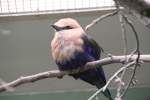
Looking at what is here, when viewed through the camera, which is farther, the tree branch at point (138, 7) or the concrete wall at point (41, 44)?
the concrete wall at point (41, 44)

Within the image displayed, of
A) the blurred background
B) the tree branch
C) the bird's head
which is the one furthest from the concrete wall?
the tree branch

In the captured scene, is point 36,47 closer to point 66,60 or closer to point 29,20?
point 29,20

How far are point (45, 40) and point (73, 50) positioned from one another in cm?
120

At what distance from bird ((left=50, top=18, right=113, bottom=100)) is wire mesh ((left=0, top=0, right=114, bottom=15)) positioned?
89 cm

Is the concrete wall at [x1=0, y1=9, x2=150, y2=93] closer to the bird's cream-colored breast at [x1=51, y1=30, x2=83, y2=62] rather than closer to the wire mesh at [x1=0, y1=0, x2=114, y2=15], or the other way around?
the wire mesh at [x1=0, y1=0, x2=114, y2=15]

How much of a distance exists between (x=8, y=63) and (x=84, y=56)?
1.33 m

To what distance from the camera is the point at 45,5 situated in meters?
2.32

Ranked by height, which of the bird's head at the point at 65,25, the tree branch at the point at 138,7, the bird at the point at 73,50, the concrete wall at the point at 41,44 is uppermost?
the tree branch at the point at 138,7

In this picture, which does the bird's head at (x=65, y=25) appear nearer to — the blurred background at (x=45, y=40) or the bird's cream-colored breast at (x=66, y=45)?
the bird's cream-colored breast at (x=66, y=45)

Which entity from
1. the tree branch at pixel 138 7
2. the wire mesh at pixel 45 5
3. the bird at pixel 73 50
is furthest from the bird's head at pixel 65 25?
the tree branch at pixel 138 7

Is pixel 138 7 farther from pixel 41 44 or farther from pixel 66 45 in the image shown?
pixel 41 44

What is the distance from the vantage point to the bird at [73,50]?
1304mm

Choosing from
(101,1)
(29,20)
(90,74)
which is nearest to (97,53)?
(90,74)

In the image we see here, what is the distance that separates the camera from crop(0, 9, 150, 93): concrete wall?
8.04 ft
